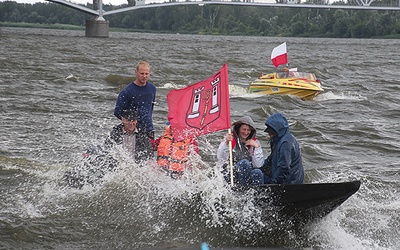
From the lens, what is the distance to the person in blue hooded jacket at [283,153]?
26.2 feet

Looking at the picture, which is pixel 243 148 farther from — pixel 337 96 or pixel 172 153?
pixel 337 96

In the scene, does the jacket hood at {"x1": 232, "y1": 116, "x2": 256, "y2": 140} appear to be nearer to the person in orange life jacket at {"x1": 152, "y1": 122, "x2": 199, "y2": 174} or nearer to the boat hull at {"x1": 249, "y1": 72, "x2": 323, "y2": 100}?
the person in orange life jacket at {"x1": 152, "y1": 122, "x2": 199, "y2": 174}

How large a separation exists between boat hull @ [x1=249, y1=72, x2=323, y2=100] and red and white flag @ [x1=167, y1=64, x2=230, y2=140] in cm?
1387

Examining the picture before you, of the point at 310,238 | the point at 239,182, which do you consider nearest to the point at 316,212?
the point at 310,238

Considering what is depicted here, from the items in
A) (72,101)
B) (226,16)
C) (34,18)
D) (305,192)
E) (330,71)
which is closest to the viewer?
(305,192)

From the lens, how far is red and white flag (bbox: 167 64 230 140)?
8531 millimetres

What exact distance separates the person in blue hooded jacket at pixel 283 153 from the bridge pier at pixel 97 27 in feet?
219

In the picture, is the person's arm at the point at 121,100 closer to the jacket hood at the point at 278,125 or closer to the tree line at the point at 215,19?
the jacket hood at the point at 278,125

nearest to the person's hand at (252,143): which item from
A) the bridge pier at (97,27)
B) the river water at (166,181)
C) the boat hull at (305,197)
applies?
the river water at (166,181)

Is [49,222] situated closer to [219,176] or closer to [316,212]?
[219,176]

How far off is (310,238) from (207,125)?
1.82 meters

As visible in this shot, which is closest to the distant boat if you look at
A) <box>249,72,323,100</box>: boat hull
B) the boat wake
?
<box>249,72,323,100</box>: boat hull

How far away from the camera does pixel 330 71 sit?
37219mm

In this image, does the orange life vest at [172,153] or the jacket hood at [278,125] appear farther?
the orange life vest at [172,153]
